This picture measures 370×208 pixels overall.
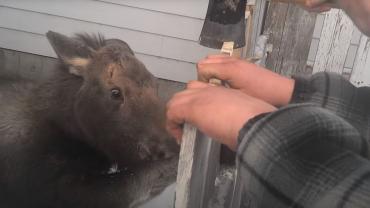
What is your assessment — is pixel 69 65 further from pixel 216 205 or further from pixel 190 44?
pixel 190 44

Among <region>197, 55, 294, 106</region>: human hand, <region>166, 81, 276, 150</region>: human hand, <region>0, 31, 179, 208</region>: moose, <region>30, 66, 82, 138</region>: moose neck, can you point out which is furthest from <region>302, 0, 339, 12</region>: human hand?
<region>30, 66, 82, 138</region>: moose neck

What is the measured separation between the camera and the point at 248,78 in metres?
1.83

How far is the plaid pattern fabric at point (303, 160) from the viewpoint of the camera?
1054mm

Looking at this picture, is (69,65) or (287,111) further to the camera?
(69,65)

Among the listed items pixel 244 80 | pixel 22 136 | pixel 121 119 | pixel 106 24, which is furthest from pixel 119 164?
pixel 106 24

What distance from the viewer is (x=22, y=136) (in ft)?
9.68

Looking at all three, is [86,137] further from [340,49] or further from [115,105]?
[340,49]

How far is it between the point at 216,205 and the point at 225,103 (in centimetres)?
217

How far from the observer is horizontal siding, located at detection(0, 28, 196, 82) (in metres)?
5.41

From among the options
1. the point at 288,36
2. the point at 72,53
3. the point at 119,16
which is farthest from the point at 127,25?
the point at 72,53

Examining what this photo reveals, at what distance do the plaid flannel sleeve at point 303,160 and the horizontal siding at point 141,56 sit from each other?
423 centimetres

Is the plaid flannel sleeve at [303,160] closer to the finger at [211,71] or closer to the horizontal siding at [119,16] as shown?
the finger at [211,71]

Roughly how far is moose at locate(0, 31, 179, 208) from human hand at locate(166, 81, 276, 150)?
153 centimetres

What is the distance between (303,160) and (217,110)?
30 cm
